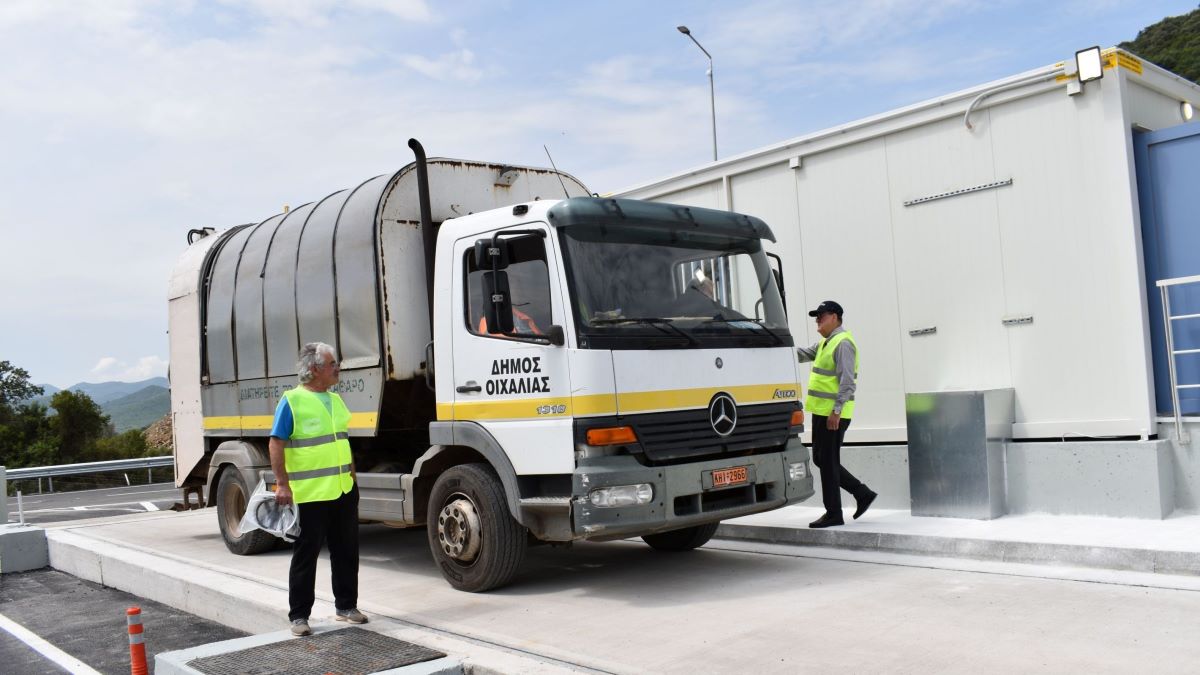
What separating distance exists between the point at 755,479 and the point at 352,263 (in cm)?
355

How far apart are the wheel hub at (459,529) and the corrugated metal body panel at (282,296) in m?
2.55

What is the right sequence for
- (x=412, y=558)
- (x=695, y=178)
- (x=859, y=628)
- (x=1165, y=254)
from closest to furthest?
(x=859, y=628)
(x=1165, y=254)
(x=412, y=558)
(x=695, y=178)

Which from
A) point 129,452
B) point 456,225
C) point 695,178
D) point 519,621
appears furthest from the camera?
point 129,452

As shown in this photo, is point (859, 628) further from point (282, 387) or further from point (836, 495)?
point (282, 387)

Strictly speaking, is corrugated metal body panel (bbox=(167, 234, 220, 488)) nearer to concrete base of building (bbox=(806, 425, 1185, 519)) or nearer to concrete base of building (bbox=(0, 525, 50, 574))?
concrete base of building (bbox=(0, 525, 50, 574))

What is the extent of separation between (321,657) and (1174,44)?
1756 inches

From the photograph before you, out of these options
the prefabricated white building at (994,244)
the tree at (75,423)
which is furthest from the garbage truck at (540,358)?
the tree at (75,423)

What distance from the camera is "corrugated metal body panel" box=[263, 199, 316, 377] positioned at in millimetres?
8891

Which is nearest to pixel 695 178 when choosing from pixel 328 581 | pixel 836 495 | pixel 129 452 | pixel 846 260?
pixel 846 260

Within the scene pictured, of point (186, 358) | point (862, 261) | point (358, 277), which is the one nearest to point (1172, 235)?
point (862, 261)

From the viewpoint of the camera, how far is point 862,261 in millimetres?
9445

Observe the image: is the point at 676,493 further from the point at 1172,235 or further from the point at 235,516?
the point at 235,516

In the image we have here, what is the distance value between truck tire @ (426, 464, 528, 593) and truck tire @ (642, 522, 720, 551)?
165 cm

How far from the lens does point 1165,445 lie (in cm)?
761
